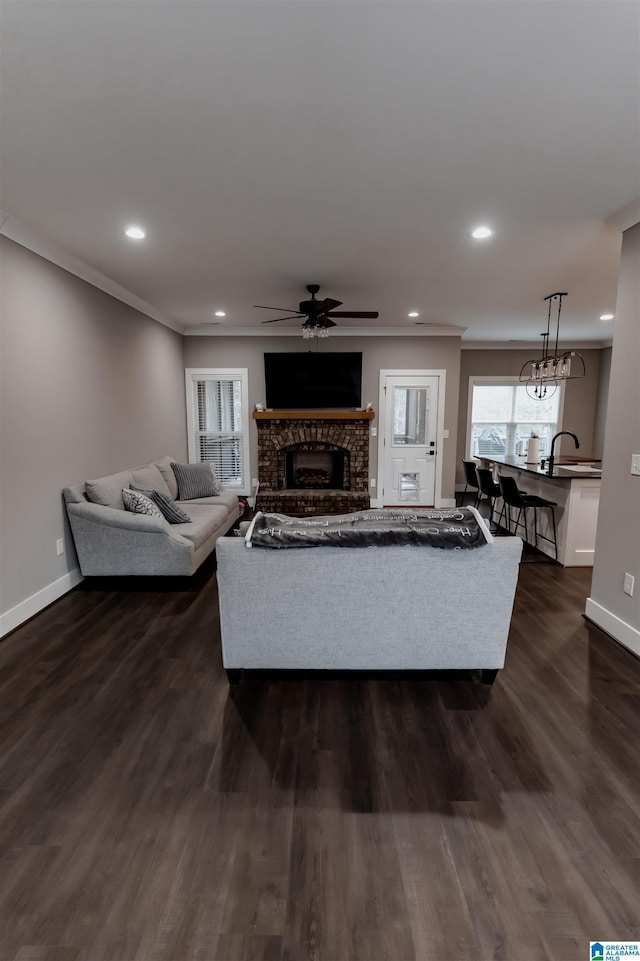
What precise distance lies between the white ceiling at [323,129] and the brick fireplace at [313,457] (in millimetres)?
2987

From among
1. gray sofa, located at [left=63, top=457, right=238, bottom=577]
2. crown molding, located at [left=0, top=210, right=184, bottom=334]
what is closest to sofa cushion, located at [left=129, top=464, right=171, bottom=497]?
gray sofa, located at [left=63, top=457, right=238, bottom=577]

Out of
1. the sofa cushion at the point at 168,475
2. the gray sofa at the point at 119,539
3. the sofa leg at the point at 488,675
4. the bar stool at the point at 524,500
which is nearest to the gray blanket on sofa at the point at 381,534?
the sofa leg at the point at 488,675

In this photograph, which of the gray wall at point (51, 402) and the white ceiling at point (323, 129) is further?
the gray wall at point (51, 402)

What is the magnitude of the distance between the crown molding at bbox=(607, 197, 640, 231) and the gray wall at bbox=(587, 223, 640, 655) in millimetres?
54

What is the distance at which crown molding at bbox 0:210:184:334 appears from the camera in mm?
2883

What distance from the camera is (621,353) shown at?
115 inches

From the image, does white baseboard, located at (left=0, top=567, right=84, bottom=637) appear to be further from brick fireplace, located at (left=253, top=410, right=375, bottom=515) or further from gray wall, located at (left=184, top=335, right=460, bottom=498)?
gray wall, located at (left=184, top=335, right=460, bottom=498)

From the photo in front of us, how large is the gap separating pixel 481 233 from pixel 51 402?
341cm

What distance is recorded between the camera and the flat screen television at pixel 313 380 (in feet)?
21.4

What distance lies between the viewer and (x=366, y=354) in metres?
6.64

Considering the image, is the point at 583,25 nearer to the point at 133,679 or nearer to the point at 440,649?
the point at 440,649

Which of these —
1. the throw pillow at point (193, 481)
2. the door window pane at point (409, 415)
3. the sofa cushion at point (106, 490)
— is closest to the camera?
the sofa cushion at point (106, 490)

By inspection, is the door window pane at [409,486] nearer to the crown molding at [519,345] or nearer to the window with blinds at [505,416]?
the window with blinds at [505,416]

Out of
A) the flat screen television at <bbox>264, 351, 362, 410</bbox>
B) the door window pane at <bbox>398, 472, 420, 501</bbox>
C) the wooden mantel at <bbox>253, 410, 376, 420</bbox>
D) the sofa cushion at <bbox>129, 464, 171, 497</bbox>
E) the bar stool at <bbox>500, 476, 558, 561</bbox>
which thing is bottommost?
the door window pane at <bbox>398, 472, 420, 501</bbox>
